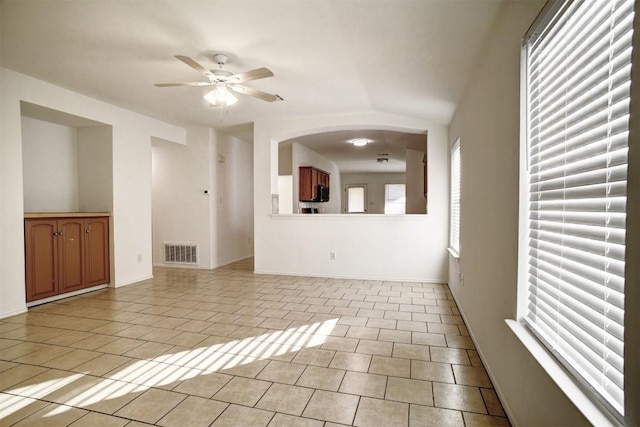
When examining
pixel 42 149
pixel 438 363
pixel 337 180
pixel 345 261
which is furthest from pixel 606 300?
pixel 337 180

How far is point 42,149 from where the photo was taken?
470 cm

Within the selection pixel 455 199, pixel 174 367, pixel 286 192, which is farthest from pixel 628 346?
pixel 286 192

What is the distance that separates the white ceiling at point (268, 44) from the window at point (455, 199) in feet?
2.12

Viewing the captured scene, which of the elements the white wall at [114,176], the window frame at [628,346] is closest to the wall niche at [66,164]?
the white wall at [114,176]

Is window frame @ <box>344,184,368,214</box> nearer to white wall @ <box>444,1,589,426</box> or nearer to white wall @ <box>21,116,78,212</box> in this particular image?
white wall @ <box>21,116,78,212</box>

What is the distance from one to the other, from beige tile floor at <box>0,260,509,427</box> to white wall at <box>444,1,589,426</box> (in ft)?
0.92

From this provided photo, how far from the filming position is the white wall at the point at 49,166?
454 centimetres

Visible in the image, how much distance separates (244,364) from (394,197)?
458 inches

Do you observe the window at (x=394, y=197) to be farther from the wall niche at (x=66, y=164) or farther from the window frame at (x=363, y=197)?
the wall niche at (x=66, y=164)

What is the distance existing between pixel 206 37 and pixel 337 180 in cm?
959

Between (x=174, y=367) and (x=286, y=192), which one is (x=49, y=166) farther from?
(x=286, y=192)

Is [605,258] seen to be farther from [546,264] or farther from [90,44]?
[90,44]

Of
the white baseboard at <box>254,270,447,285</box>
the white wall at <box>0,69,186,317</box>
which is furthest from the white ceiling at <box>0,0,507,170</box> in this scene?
the white baseboard at <box>254,270,447,285</box>

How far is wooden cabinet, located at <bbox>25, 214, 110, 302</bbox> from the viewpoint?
397 cm
